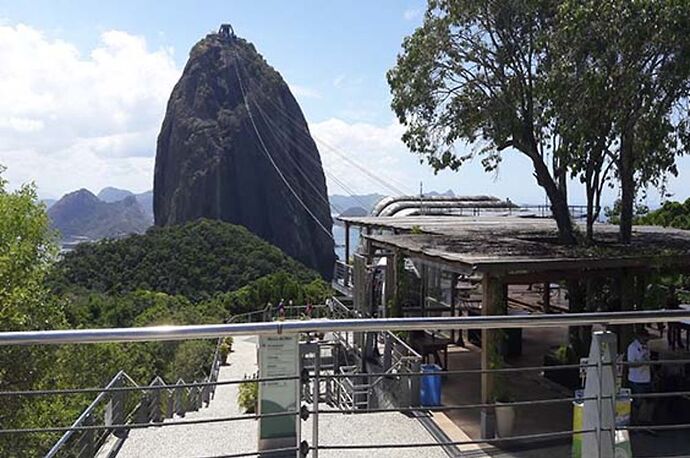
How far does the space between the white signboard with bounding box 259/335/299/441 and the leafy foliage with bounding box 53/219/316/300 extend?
139ft

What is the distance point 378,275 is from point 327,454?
677cm

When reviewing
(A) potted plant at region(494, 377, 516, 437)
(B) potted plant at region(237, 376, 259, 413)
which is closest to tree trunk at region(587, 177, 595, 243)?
(A) potted plant at region(494, 377, 516, 437)

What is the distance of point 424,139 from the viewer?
11188 millimetres

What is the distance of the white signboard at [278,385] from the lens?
2.43 m

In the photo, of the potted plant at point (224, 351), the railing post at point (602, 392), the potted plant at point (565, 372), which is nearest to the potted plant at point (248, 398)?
the potted plant at point (565, 372)

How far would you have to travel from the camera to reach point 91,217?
15700 centimetres

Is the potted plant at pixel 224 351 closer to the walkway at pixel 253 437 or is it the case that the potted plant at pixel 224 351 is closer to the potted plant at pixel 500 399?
the walkway at pixel 253 437

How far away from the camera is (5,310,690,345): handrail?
5.81 feet

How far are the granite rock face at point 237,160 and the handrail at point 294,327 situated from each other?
75685 mm

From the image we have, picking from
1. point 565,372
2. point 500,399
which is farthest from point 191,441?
point 565,372

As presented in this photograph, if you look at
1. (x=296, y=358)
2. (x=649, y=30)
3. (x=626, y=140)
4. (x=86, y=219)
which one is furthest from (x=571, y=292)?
(x=86, y=219)

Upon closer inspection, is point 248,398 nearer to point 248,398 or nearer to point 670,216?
point 248,398

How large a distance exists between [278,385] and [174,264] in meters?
46.6

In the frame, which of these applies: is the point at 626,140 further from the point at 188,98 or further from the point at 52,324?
the point at 188,98
